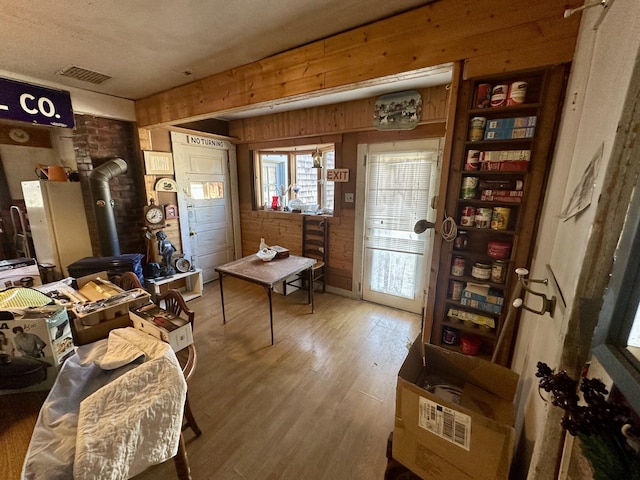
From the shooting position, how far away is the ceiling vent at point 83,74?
7.30ft

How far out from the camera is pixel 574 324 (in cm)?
68

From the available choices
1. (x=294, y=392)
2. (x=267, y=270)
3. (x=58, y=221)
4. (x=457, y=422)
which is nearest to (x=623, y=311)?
(x=457, y=422)

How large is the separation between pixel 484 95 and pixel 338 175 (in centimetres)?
211

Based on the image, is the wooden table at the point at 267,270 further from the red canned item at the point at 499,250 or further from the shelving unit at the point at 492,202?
the red canned item at the point at 499,250

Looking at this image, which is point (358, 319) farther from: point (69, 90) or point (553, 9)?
point (69, 90)

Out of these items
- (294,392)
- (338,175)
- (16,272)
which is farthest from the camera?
(338,175)

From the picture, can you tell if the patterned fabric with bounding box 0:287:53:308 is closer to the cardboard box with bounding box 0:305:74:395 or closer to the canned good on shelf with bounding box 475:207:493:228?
the cardboard box with bounding box 0:305:74:395

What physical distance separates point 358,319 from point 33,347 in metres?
2.71

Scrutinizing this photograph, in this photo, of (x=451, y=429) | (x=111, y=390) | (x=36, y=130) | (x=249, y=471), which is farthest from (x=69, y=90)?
(x=451, y=429)

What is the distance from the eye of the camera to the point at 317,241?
3809 millimetres

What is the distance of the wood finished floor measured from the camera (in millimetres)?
1528

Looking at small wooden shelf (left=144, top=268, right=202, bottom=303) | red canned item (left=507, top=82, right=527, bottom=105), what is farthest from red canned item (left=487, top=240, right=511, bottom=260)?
small wooden shelf (left=144, top=268, right=202, bottom=303)

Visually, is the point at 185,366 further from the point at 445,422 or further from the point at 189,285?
the point at 189,285

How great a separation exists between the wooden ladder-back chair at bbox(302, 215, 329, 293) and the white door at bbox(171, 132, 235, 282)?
146 cm
